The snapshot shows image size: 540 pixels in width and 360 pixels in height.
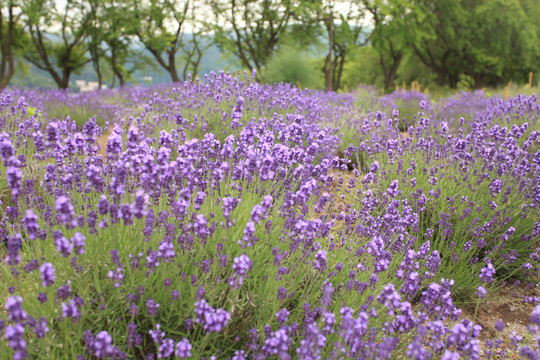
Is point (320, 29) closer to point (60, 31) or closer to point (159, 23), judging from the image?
point (159, 23)

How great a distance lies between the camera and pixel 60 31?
23500 mm

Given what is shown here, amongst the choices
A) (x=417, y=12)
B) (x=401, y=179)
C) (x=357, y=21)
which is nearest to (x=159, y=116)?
(x=401, y=179)

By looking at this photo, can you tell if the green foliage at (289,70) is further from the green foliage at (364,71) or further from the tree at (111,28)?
the green foliage at (364,71)

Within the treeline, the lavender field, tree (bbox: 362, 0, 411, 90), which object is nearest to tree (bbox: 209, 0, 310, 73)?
the treeline

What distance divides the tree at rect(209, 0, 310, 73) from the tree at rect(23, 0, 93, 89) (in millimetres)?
8369

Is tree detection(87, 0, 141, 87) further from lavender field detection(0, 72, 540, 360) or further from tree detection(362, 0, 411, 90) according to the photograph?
lavender field detection(0, 72, 540, 360)

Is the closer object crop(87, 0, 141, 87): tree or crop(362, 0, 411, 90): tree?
crop(362, 0, 411, 90): tree

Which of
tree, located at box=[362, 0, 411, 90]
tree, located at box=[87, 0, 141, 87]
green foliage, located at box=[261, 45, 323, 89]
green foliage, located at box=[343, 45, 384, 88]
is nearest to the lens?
green foliage, located at box=[261, 45, 323, 89]

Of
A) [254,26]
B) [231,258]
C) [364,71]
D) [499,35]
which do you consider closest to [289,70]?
[254,26]

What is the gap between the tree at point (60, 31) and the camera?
1845 centimetres

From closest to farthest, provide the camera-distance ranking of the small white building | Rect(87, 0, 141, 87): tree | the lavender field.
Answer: the lavender field, the small white building, Rect(87, 0, 141, 87): tree

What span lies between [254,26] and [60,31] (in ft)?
42.6

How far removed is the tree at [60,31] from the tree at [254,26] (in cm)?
837

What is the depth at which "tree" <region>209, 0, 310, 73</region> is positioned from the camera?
67.2 ft
